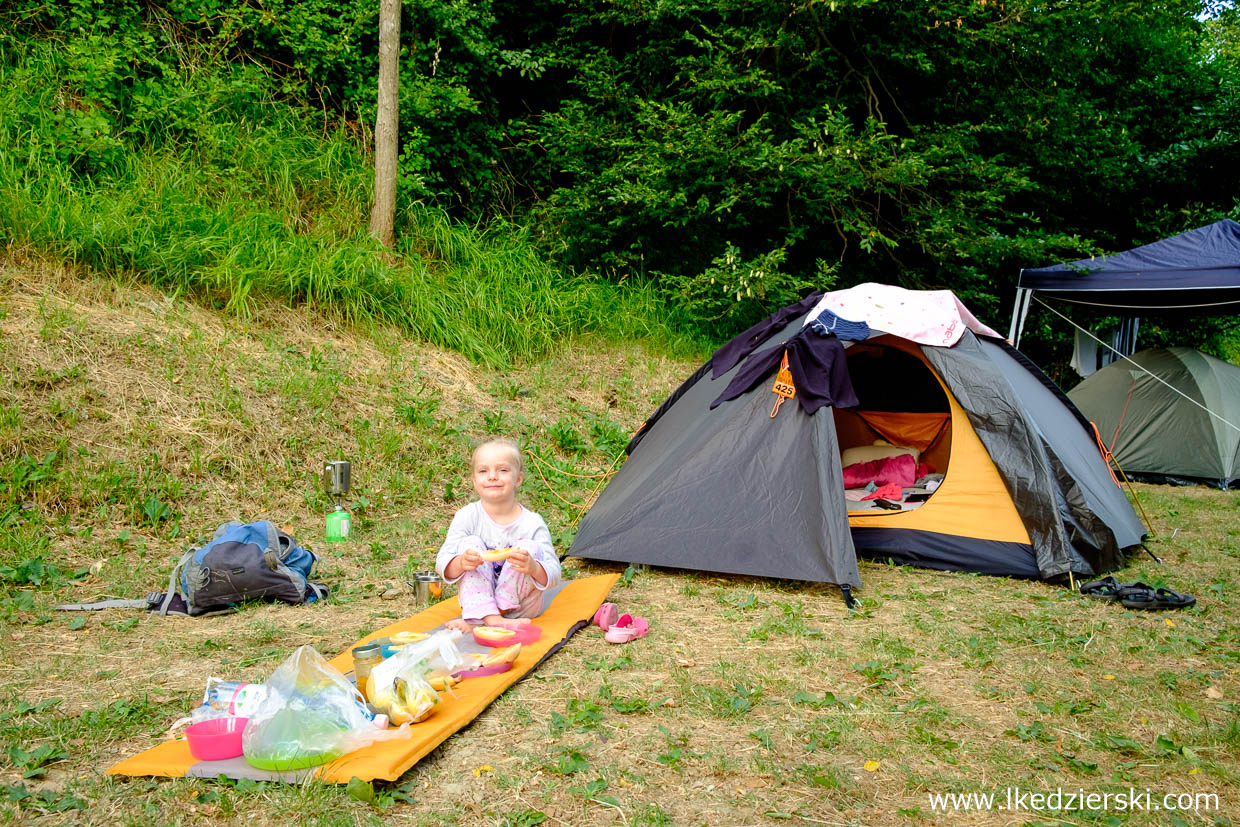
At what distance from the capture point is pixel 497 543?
138 inches

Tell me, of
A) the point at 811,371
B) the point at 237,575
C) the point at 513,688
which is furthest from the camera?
the point at 811,371

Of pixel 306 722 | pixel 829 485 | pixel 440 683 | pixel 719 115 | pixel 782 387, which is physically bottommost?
pixel 440 683

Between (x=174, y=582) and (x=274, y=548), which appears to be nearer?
(x=174, y=582)

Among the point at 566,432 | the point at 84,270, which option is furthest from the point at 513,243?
the point at 84,270

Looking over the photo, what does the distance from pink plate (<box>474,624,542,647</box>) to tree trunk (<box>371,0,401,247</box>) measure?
507cm

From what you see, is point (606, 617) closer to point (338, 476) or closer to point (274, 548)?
point (274, 548)

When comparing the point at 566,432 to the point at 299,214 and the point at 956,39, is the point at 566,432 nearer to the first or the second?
the point at 299,214

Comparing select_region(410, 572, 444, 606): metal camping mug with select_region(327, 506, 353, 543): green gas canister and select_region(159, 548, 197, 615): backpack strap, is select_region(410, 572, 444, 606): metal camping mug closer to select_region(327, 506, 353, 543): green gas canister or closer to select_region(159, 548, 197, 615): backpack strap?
select_region(159, 548, 197, 615): backpack strap

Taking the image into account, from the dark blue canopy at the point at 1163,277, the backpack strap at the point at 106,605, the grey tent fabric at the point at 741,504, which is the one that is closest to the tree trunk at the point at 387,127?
the grey tent fabric at the point at 741,504

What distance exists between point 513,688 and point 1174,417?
8026 millimetres

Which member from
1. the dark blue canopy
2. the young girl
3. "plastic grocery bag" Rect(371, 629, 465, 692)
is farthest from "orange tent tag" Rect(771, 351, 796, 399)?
the dark blue canopy

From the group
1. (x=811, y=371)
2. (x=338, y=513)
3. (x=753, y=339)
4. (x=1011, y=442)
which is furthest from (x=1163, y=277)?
(x=338, y=513)

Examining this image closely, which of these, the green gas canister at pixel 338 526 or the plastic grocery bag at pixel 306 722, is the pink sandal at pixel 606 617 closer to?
the plastic grocery bag at pixel 306 722

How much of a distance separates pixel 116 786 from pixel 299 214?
19.7ft
